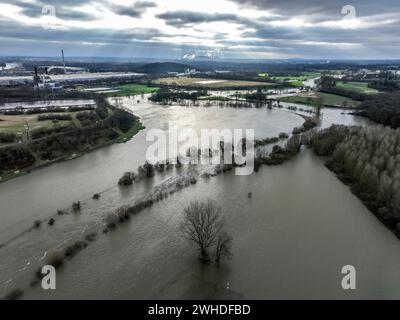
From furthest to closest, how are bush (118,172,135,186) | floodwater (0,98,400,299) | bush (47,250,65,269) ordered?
1. bush (118,172,135,186)
2. bush (47,250,65,269)
3. floodwater (0,98,400,299)

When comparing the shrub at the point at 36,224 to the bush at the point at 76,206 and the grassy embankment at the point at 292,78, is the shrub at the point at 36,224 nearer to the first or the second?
the bush at the point at 76,206

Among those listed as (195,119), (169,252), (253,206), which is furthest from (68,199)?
(195,119)

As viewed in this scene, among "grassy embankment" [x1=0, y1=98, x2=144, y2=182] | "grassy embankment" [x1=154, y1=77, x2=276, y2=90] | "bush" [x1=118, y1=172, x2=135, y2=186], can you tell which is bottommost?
"bush" [x1=118, y1=172, x2=135, y2=186]

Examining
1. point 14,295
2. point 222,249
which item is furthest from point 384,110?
point 14,295

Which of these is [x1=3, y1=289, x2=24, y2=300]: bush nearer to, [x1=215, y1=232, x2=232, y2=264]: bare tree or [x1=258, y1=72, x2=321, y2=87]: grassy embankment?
[x1=215, y1=232, x2=232, y2=264]: bare tree

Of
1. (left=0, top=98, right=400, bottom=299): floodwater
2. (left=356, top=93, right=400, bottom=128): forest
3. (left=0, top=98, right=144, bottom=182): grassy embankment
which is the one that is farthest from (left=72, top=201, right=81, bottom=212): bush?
(left=356, top=93, right=400, bottom=128): forest

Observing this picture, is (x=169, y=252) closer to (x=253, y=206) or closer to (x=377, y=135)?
(x=253, y=206)

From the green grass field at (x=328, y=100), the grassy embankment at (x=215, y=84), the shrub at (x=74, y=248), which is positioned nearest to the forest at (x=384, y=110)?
the green grass field at (x=328, y=100)

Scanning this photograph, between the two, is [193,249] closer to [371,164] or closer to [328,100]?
[371,164]

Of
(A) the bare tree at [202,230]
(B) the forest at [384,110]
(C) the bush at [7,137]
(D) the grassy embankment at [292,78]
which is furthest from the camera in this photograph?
(D) the grassy embankment at [292,78]
